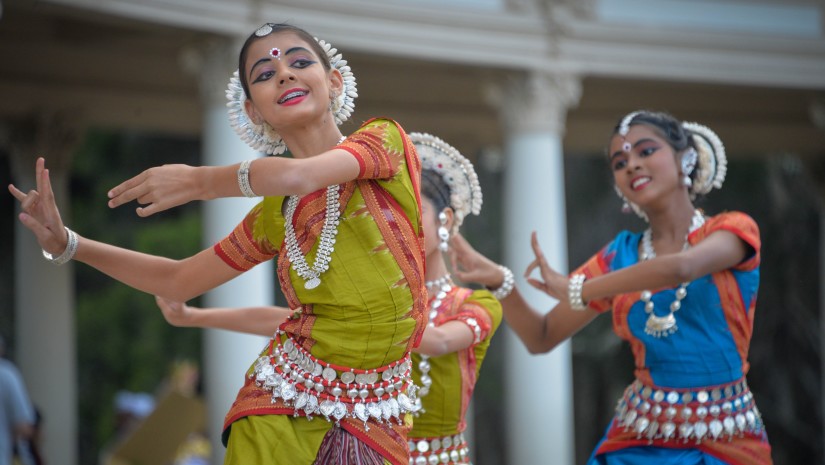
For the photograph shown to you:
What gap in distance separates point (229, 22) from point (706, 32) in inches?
170

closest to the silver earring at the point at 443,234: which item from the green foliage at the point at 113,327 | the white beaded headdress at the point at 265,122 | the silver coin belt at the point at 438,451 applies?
the silver coin belt at the point at 438,451

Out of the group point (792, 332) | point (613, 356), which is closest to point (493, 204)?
point (613, 356)

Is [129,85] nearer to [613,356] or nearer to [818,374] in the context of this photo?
[613,356]

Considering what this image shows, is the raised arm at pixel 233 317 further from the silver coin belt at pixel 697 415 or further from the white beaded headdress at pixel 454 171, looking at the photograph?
the silver coin belt at pixel 697 415

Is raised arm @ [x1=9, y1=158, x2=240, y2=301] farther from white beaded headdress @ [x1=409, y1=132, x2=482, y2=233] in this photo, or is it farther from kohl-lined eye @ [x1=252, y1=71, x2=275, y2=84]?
white beaded headdress @ [x1=409, y1=132, x2=482, y2=233]

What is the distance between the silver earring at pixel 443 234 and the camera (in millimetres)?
4031

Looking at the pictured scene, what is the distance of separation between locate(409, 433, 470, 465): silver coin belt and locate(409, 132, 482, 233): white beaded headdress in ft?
2.21

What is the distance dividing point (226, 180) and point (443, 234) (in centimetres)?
144

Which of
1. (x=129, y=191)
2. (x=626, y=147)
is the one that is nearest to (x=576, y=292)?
(x=626, y=147)

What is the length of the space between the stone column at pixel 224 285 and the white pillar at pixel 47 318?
261 centimetres

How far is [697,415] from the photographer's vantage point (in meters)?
3.88

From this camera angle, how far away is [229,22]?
26.6 ft

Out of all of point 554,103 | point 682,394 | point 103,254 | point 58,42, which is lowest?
point 682,394

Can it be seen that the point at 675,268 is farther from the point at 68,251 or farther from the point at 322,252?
the point at 68,251
